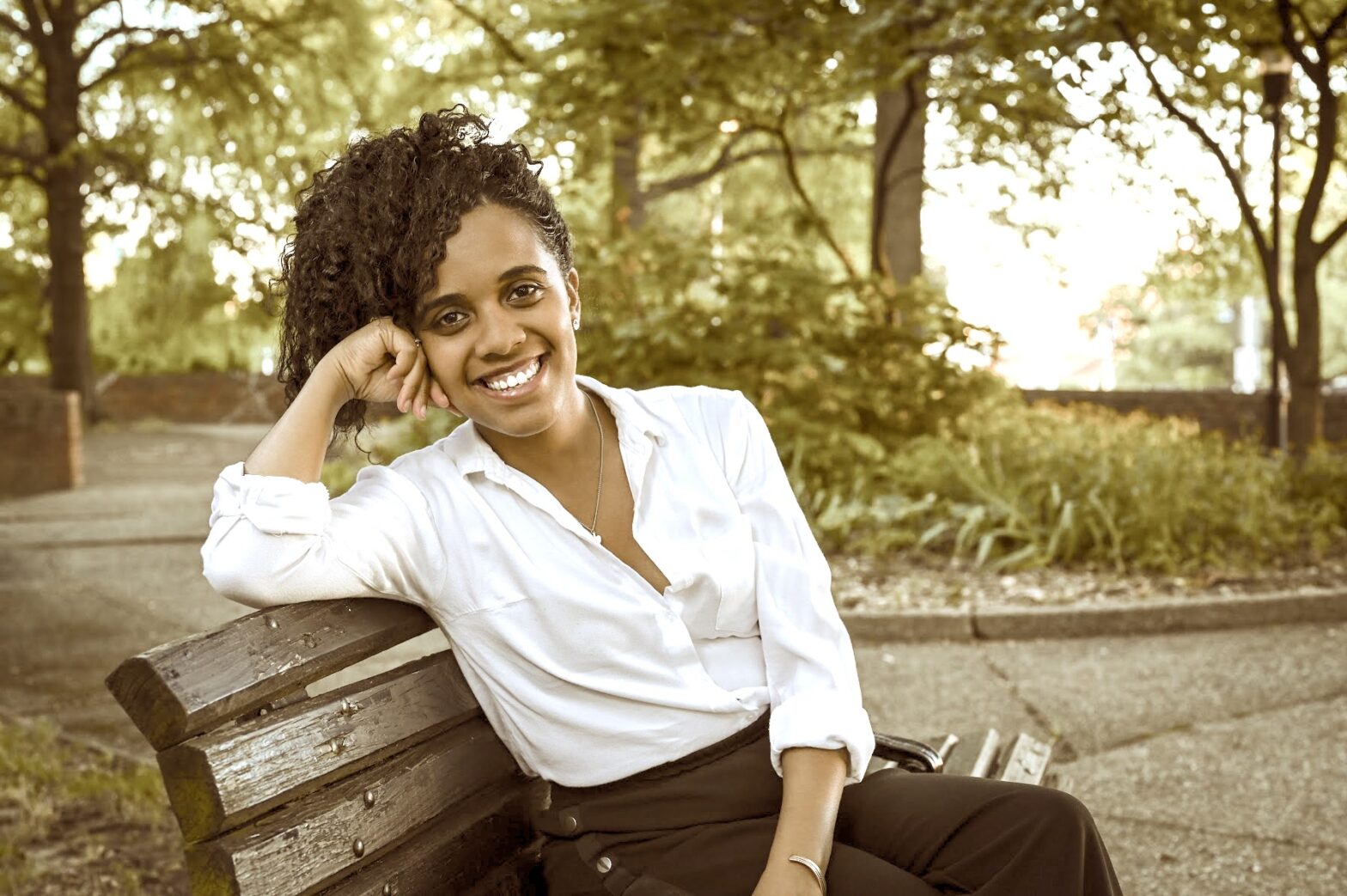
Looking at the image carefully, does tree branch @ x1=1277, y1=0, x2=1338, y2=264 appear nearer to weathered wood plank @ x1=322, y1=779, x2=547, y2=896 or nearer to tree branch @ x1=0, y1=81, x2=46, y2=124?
weathered wood plank @ x1=322, y1=779, x2=547, y2=896

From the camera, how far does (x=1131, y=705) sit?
219 inches

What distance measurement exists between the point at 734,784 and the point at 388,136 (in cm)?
120

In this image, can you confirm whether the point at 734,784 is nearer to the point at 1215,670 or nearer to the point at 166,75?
the point at 1215,670

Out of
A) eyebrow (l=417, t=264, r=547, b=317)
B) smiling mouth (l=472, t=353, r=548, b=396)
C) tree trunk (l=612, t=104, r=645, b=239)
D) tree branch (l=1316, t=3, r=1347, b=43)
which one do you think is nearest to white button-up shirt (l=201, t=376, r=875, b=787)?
smiling mouth (l=472, t=353, r=548, b=396)

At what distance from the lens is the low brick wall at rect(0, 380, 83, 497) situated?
14572mm

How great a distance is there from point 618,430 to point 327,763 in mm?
779

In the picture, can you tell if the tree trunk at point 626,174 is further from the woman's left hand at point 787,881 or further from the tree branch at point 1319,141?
the woman's left hand at point 787,881

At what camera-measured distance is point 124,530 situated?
11.1 metres

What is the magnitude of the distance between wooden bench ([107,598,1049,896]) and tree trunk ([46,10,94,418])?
20.6m

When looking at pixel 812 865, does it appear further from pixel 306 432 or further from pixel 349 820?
pixel 306 432

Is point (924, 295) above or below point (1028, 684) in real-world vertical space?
above

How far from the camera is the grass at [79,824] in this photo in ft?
12.0

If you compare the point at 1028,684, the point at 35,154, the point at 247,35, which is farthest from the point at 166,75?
the point at 1028,684

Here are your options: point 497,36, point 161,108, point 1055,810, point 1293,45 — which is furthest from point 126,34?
point 1055,810
